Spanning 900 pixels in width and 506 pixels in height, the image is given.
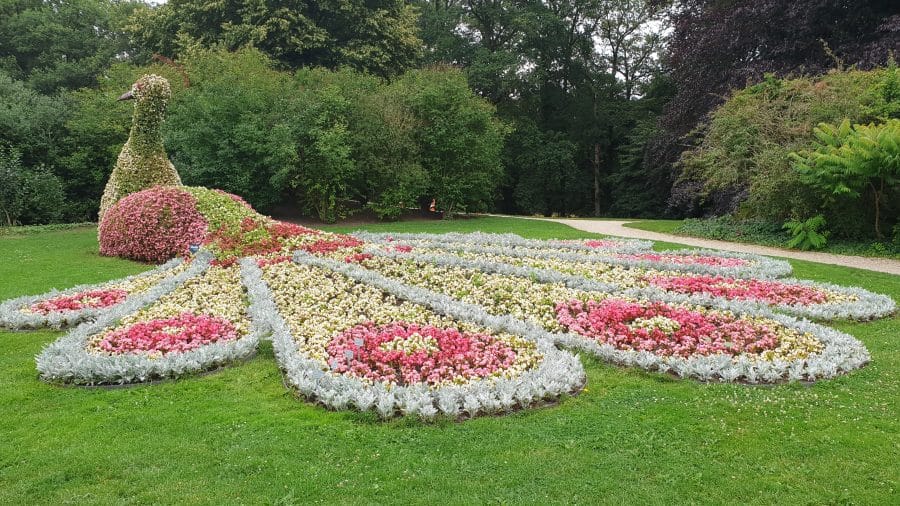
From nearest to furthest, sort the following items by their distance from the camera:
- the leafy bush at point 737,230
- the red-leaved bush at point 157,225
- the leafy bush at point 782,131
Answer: the red-leaved bush at point 157,225
the leafy bush at point 782,131
the leafy bush at point 737,230

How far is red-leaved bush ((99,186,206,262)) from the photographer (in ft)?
38.2

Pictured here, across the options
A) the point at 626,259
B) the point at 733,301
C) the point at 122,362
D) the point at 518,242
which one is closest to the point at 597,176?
the point at 518,242

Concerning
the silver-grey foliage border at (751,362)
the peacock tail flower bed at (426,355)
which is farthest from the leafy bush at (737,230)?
the peacock tail flower bed at (426,355)

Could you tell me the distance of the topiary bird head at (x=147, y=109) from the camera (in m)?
13.3

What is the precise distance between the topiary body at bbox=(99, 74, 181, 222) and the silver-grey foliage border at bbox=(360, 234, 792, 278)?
5273 mm

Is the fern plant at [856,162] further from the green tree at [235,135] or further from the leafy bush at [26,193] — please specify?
the leafy bush at [26,193]

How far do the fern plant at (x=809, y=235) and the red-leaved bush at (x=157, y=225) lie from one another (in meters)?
14.0

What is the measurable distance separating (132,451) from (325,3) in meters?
26.9

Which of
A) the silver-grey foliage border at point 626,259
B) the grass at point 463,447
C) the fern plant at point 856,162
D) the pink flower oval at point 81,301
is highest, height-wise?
the fern plant at point 856,162

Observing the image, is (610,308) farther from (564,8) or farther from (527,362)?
(564,8)

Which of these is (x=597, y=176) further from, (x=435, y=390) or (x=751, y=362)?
(x=435, y=390)

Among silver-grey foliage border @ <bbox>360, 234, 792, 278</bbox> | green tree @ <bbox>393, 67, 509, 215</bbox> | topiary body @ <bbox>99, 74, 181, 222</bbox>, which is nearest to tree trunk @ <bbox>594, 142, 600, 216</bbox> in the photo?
green tree @ <bbox>393, 67, 509, 215</bbox>

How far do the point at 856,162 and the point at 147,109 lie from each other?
52.3 feet

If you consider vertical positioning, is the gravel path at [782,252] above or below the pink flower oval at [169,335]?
above
